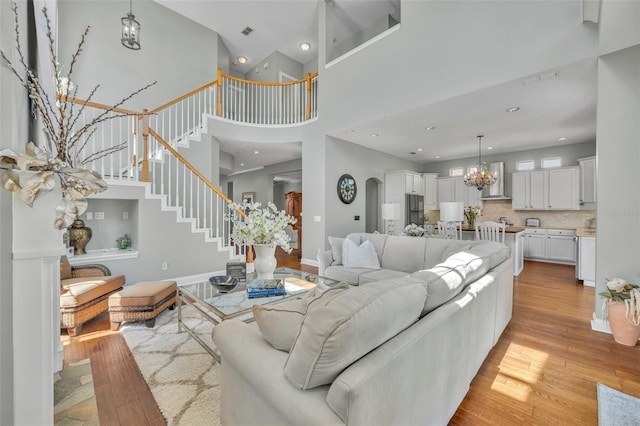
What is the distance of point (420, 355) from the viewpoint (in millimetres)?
1146

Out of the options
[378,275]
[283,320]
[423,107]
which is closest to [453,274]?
[283,320]

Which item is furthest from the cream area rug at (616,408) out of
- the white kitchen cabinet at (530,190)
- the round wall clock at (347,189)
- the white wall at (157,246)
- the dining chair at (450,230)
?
the white kitchen cabinet at (530,190)

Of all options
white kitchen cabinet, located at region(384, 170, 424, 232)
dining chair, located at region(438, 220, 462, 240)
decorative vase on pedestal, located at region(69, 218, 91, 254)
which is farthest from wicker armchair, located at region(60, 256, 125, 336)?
white kitchen cabinet, located at region(384, 170, 424, 232)

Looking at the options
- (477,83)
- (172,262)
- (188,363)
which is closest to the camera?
(188,363)

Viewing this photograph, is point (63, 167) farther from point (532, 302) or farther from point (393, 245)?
point (532, 302)

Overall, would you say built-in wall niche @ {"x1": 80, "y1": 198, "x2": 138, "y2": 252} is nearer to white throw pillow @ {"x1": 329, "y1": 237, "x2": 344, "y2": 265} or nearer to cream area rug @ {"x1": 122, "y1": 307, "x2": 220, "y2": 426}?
cream area rug @ {"x1": 122, "y1": 307, "x2": 220, "y2": 426}

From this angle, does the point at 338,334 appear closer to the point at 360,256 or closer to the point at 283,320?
the point at 283,320

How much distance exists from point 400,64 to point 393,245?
2.97 meters

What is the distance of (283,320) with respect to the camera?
1.19 metres

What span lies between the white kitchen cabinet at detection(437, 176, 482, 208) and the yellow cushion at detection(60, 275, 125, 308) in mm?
8147

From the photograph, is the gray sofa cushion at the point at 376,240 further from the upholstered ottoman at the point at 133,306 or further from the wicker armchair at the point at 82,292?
the wicker armchair at the point at 82,292

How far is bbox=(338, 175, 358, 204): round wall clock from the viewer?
19.8ft

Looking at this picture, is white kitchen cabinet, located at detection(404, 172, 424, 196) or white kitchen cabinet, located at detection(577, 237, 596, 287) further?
white kitchen cabinet, located at detection(404, 172, 424, 196)

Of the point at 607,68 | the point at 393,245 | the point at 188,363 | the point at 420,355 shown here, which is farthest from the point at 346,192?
the point at 420,355
